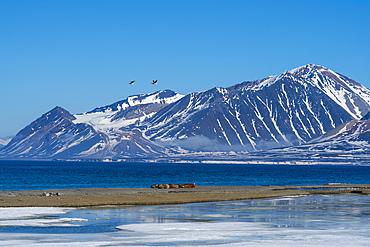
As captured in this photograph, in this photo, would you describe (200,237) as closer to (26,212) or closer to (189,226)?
(189,226)

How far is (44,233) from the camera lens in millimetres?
42656

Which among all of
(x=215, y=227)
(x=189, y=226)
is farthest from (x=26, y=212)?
(x=215, y=227)

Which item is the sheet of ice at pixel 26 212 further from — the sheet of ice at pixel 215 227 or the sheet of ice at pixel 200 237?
the sheet of ice at pixel 200 237

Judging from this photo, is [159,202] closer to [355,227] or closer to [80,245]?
[355,227]

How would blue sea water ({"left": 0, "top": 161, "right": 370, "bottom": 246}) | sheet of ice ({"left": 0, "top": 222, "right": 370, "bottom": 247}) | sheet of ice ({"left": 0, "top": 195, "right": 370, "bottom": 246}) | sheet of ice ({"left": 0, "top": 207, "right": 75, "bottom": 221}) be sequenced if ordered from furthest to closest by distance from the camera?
1. sheet of ice ({"left": 0, "top": 207, "right": 75, "bottom": 221})
2. blue sea water ({"left": 0, "top": 161, "right": 370, "bottom": 246})
3. sheet of ice ({"left": 0, "top": 195, "right": 370, "bottom": 246})
4. sheet of ice ({"left": 0, "top": 222, "right": 370, "bottom": 247})

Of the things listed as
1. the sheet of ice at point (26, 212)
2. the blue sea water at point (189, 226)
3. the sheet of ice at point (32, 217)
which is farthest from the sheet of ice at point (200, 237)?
the sheet of ice at point (26, 212)

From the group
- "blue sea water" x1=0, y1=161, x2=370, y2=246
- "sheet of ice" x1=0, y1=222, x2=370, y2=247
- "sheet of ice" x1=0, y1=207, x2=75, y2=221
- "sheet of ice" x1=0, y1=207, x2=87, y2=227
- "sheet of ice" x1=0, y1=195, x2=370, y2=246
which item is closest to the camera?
"sheet of ice" x1=0, y1=222, x2=370, y2=247

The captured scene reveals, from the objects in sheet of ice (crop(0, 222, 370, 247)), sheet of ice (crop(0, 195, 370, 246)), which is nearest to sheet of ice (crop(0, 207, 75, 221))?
sheet of ice (crop(0, 195, 370, 246))

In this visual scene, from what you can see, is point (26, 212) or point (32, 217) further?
point (26, 212)

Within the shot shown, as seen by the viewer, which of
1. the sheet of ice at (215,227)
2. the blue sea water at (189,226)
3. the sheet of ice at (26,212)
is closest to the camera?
the sheet of ice at (215,227)

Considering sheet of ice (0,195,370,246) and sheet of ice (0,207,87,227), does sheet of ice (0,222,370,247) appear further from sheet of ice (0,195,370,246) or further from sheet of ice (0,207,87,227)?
sheet of ice (0,207,87,227)

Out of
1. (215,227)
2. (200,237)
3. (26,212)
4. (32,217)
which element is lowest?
(200,237)

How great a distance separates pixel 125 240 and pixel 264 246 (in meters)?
8.75

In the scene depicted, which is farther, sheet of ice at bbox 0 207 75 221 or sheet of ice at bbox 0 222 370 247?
sheet of ice at bbox 0 207 75 221
